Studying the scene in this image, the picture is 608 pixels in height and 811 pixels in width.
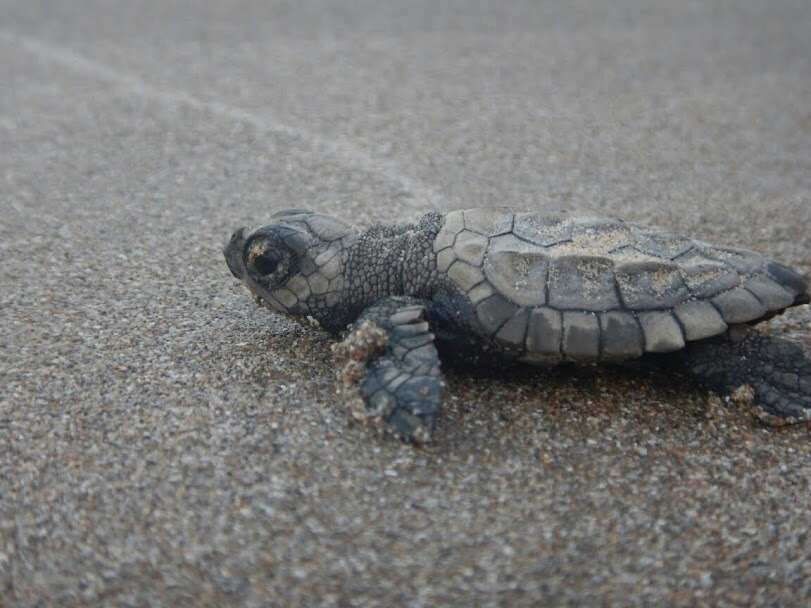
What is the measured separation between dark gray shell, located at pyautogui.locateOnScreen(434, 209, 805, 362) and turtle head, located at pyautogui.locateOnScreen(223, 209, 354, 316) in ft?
1.22

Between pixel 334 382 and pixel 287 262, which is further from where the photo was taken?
pixel 287 262

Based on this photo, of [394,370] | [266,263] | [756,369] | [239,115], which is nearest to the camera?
[394,370]

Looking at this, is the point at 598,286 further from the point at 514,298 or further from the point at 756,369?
the point at 756,369

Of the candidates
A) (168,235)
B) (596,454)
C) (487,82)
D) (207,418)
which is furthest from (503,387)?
(487,82)

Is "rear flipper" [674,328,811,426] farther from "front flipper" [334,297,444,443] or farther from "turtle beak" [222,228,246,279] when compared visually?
"turtle beak" [222,228,246,279]

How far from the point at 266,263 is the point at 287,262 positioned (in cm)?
7

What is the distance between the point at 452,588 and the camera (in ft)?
6.57

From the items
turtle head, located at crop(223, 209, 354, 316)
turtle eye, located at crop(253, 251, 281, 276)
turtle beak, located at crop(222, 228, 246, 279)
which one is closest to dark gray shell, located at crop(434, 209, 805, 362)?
turtle head, located at crop(223, 209, 354, 316)

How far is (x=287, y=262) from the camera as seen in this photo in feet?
9.33

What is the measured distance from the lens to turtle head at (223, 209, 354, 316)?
9.31 feet

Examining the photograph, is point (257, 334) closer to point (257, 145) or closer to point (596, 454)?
point (596, 454)

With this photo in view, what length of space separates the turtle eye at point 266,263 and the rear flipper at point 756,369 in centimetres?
131

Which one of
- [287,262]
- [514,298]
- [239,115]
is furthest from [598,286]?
[239,115]

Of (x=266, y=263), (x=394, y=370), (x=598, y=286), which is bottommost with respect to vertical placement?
(x=394, y=370)
